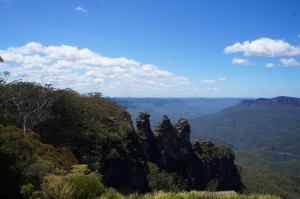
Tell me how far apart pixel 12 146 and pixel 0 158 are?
351 cm

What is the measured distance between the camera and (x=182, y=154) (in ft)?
312

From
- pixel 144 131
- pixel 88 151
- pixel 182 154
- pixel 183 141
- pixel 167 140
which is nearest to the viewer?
pixel 88 151

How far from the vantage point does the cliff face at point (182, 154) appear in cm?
8869

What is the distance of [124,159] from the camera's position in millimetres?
66688

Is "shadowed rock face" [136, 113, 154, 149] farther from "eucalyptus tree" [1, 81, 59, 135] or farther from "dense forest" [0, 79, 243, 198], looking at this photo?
"eucalyptus tree" [1, 81, 59, 135]

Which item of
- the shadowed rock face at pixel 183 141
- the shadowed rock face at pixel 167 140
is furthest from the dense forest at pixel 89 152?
the shadowed rock face at pixel 183 141

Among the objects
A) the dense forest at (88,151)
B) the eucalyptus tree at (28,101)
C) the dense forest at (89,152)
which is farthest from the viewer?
the eucalyptus tree at (28,101)

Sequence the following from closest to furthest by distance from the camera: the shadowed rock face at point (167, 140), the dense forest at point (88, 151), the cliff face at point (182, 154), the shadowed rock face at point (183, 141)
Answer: the dense forest at point (88, 151)
the cliff face at point (182, 154)
the shadowed rock face at point (167, 140)
the shadowed rock face at point (183, 141)

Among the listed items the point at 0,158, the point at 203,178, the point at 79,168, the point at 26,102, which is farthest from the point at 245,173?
the point at 0,158

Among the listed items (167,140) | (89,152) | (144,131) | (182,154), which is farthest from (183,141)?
(89,152)

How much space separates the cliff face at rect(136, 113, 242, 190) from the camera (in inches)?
3492

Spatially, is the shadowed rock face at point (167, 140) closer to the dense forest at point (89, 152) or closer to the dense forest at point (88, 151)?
the dense forest at point (89, 152)

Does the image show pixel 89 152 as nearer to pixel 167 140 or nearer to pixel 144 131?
pixel 144 131

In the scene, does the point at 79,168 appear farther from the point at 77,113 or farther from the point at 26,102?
the point at 77,113
